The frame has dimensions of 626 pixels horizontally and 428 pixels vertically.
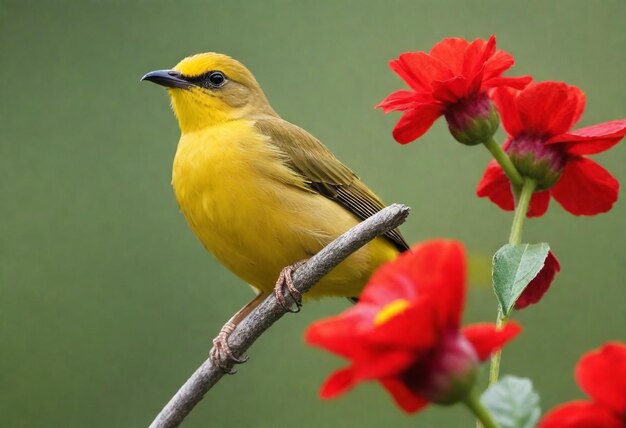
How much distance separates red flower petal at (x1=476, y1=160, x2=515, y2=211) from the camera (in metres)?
1.34

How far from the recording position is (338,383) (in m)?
0.59

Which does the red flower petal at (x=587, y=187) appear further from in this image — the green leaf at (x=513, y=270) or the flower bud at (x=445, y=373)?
the flower bud at (x=445, y=373)

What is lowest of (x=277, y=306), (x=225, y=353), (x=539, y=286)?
(x=225, y=353)

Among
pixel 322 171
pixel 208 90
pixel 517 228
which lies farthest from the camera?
pixel 208 90

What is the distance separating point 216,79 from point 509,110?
1.97 metres

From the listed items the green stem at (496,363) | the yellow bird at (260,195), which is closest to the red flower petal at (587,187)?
the green stem at (496,363)

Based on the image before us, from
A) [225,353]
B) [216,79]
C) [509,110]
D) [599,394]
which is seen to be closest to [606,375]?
[599,394]

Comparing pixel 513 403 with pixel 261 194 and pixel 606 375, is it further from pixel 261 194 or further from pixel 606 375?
pixel 261 194

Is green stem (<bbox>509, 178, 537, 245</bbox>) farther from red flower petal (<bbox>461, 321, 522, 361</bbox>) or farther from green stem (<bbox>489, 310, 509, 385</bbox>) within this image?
red flower petal (<bbox>461, 321, 522, 361</bbox>)

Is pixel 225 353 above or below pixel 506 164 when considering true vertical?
below

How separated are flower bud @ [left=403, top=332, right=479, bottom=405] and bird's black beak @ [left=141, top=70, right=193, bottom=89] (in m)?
2.40

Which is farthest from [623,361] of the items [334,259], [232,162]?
[232,162]

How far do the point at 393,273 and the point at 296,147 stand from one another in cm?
237

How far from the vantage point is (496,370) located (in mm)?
927
